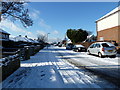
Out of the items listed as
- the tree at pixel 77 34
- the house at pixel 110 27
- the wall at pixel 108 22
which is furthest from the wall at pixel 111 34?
the tree at pixel 77 34

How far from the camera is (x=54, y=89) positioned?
3.60m

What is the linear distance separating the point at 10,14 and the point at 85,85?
15202mm

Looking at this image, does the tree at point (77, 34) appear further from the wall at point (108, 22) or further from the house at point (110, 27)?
the wall at point (108, 22)

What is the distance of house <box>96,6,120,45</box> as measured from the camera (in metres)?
20.3

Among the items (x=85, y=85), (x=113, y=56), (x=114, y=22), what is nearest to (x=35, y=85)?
(x=85, y=85)

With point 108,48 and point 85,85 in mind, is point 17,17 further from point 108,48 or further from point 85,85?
point 85,85

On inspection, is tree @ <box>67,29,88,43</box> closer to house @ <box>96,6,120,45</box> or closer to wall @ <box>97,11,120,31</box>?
house @ <box>96,6,120,45</box>

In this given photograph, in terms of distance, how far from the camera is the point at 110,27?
22922 mm

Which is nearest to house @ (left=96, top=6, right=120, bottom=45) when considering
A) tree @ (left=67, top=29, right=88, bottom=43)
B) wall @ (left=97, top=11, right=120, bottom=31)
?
wall @ (left=97, top=11, right=120, bottom=31)

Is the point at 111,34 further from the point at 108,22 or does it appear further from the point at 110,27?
the point at 108,22

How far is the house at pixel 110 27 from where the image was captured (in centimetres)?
2034

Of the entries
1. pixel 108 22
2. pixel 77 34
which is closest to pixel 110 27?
pixel 108 22

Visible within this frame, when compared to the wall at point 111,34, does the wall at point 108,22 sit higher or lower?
higher

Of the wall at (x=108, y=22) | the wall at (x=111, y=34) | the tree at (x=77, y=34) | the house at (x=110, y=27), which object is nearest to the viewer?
the wall at (x=111, y=34)
